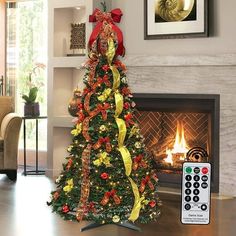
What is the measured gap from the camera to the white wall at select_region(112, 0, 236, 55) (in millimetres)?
6141

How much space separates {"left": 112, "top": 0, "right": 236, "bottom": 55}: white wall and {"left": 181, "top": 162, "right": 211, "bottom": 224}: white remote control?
342 cm

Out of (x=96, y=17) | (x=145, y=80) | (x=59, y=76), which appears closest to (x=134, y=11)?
(x=145, y=80)

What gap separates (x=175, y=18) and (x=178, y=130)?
117 cm

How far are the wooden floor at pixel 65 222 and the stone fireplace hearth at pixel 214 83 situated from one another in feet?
1.23

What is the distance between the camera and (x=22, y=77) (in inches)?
336

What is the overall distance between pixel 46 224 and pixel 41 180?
2.20 metres

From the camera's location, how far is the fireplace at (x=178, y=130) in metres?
6.31

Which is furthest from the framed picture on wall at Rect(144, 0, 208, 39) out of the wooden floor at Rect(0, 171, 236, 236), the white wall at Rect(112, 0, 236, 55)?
the wooden floor at Rect(0, 171, 236, 236)

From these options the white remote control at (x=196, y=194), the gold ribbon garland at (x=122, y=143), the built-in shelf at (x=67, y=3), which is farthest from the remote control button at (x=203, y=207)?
the built-in shelf at (x=67, y=3)

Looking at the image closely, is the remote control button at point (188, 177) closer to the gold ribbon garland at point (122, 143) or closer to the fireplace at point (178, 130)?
the gold ribbon garland at point (122, 143)

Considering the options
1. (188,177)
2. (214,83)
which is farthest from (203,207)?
(214,83)

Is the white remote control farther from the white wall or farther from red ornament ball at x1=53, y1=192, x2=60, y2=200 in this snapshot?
the white wall

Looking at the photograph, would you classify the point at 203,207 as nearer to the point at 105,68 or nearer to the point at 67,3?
the point at 105,68

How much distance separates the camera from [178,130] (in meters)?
6.69
